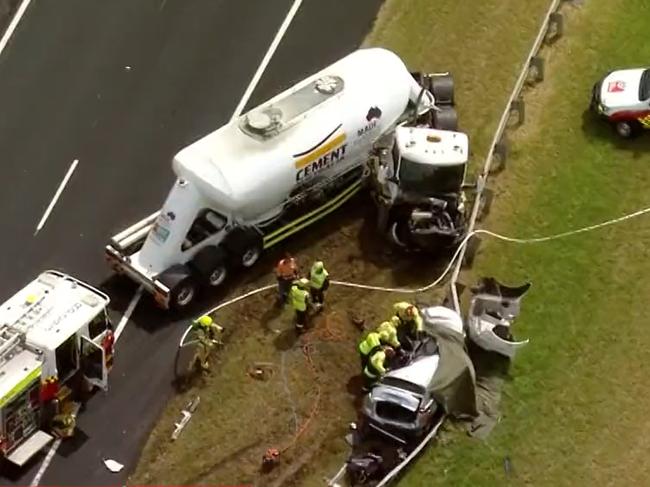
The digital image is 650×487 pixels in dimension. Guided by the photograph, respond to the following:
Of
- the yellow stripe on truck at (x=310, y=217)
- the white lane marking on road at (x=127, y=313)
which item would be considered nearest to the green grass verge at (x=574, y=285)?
the yellow stripe on truck at (x=310, y=217)

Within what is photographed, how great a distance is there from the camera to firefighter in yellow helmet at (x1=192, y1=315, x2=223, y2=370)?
2660 cm

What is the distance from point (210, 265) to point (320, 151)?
3.73 meters

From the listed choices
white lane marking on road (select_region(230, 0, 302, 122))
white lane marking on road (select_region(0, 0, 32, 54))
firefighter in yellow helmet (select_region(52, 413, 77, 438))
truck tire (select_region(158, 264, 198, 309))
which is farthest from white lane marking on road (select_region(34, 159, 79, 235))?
firefighter in yellow helmet (select_region(52, 413, 77, 438))

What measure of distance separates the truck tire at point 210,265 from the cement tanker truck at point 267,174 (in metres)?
0.02

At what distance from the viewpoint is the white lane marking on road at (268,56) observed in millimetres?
32438

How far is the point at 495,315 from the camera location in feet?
89.9

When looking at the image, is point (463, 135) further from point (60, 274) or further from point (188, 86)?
point (60, 274)

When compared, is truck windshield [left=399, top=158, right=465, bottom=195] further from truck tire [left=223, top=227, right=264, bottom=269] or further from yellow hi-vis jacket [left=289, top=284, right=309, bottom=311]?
yellow hi-vis jacket [left=289, top=284, right=309, bottom=311]

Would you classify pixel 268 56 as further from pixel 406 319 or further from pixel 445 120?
pixel 406 319

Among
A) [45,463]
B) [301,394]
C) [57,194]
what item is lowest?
[301,394]

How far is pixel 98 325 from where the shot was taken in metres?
25.6

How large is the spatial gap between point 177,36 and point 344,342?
11.1 metres

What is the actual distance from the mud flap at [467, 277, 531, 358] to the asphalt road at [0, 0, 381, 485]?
6.80 meters

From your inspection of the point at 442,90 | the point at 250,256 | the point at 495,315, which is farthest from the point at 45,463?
the point at 442,90
